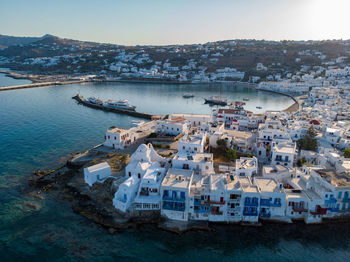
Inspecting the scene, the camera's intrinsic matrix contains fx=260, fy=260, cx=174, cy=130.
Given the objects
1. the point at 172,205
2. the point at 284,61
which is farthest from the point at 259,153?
the point at 284,61

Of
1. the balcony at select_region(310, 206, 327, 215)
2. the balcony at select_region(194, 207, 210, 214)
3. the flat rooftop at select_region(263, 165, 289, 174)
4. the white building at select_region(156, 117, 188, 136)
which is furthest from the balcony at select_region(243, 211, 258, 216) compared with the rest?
the white building at select_region(156, 117, 188, 136)

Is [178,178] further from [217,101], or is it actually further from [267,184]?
[217,101]

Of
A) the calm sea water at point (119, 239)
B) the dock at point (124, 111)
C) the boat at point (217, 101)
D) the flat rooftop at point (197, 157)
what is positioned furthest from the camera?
the boat at point (217, 101)

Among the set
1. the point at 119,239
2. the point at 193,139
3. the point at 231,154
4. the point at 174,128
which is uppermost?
the point at 193,139

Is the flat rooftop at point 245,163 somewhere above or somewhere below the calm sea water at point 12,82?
below

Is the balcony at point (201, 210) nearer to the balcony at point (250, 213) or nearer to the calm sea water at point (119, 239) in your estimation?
the calm sea water at point (119, 239)

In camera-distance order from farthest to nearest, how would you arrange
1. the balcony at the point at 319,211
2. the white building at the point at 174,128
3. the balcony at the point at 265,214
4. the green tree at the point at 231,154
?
the white building at the point at 174,128
the green tree at the point at 231,154
the balcony at the point at 265,214
the balcony at the point at 319,211

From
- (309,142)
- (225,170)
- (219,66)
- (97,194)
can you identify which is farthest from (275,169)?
(219,66)

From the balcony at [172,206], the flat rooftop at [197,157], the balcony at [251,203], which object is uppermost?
the flat rooftop at [197,157]

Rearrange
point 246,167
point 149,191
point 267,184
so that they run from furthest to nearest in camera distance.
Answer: point 246,167
point 149,191
point 267,184

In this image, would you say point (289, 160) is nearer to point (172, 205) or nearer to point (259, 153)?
point (259, 153)

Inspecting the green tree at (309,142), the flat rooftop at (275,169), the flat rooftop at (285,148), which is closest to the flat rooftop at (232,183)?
the flat rooftop at (275,169)
